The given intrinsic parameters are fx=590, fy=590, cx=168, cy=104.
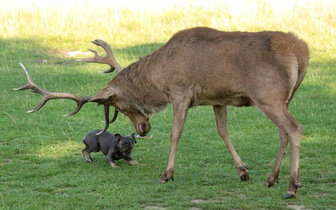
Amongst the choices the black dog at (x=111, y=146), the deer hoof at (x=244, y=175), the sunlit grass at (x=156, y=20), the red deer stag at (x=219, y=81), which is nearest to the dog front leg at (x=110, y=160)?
the black dog at (x=111, y=146)

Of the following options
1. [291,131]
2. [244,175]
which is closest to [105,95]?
[244,175]

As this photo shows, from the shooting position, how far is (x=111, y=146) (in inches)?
342

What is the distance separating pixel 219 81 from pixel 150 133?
10.9 ft

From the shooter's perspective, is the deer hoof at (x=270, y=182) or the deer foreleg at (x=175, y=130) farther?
the deer foreleg at (x=175, y=130)

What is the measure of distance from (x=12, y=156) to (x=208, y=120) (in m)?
3.79

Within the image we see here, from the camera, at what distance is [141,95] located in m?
8.41

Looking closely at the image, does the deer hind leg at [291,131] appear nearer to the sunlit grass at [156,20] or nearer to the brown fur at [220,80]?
the brown fur at [220,80]

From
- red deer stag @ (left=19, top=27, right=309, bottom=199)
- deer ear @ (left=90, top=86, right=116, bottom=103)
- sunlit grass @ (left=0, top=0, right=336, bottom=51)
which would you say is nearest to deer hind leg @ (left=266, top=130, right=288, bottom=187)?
red deer stag @ (left=19, top=27, right=309, bottom=199)

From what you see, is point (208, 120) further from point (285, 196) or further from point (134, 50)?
point (134, 50)

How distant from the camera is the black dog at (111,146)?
8430mm

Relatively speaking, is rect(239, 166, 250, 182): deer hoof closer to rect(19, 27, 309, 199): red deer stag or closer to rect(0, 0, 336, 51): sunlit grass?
rect(19, 27, 309, 199): red deer stag

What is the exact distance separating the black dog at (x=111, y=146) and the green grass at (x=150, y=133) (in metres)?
0.15

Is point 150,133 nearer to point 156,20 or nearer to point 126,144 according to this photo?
point 126,144

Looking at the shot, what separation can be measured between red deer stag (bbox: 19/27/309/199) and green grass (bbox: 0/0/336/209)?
0.54 metres
